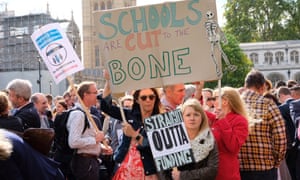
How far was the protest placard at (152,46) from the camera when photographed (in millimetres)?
5598

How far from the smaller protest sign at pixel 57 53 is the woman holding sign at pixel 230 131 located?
160 cm

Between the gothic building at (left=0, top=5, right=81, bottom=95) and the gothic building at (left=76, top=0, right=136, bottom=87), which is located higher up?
the gothic building at (left=76, top=0, right=136, bottom=87)

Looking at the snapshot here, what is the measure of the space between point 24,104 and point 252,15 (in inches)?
2793

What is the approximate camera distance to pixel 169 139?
5363 millimetres

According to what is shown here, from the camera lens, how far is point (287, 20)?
3027 inches

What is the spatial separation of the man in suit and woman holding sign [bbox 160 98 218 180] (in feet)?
6.20

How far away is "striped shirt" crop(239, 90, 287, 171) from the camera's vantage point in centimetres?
642

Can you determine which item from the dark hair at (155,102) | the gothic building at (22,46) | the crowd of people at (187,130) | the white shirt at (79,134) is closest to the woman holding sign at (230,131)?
the crowd of people at (187,130)

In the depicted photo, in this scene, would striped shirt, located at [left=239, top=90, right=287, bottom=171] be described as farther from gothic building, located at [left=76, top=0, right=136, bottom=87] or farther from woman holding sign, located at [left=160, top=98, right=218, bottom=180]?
gothic building, located at [left=76, top=0, right=136, bottom=87]

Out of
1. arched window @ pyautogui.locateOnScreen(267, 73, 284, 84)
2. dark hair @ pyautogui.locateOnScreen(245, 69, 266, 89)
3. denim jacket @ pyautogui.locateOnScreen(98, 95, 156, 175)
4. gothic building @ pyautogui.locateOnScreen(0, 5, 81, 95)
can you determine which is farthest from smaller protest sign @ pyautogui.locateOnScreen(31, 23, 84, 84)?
arched window @ pyautogui.locateOnScreen(267, 73, 284, 84)

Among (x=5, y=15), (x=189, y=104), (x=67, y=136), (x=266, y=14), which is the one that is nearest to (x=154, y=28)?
(x=189, y=104)

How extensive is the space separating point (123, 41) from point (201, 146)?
3.89ft

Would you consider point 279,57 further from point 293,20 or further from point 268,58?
point 293,20

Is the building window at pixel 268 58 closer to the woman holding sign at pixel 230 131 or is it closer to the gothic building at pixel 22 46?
the gothic building at pixel 22 46
